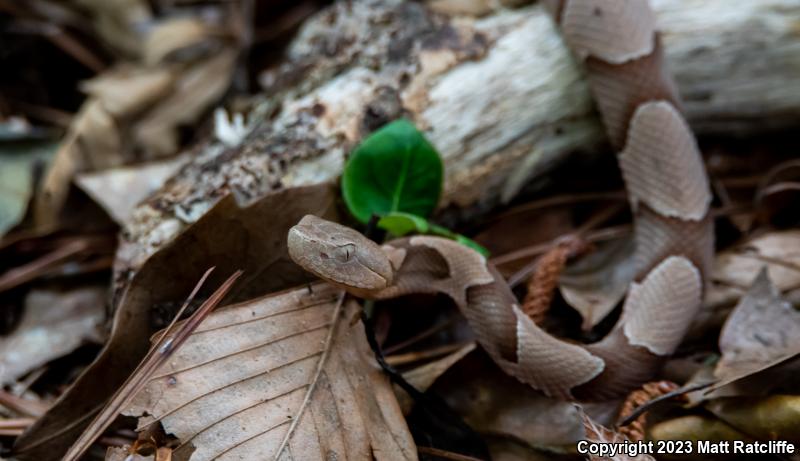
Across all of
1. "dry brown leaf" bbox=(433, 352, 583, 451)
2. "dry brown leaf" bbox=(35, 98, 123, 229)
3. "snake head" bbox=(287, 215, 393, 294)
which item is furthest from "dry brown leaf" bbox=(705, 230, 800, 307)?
→ "dry brown leaf" bbox=(35, 98, 123, 229)

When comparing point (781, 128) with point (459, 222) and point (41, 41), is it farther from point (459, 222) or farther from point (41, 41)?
point (41, 41)

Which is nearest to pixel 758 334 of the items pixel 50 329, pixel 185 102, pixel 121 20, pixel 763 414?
pixel 763 414

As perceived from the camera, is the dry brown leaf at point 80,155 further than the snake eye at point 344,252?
Yes

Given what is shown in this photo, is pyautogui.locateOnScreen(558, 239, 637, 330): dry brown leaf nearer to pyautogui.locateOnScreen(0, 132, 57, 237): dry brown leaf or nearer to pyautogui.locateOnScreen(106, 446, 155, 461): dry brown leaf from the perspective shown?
pyautogui.locateOnScreen(106, 446, 155, 461): dry brown leaf

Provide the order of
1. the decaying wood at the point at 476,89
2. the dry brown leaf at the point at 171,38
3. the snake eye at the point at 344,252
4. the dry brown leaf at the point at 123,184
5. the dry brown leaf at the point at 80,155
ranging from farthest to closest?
the dry brown leaf at the point at 171,38 → the dry brown leaf at the point at 80,155 → the dry brown leaf at the point at 123,184 → the decaying wood at the point at 476,89 → the snake eye at the point at 344,252

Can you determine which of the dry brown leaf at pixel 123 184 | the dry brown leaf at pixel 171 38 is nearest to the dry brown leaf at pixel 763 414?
the dry brown leaf at pixel 123 184

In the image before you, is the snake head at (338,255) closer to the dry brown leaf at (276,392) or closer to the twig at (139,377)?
the dry brown leaf at (276,392)

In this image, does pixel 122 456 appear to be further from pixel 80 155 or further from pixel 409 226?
pixel 80 155
